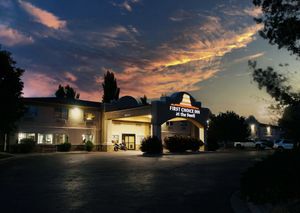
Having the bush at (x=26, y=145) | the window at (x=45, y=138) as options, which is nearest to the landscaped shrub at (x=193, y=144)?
the window at (x=45, y=138)

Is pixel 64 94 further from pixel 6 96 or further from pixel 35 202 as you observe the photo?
pixel 35 202

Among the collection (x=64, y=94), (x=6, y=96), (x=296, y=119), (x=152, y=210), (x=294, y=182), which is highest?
(x=64, y=94)

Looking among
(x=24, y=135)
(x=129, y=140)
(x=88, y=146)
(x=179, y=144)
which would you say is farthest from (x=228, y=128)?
(x=24, y=135)

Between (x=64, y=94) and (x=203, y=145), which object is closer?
(x=203, y=145)

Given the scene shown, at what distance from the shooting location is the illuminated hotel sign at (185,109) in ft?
139

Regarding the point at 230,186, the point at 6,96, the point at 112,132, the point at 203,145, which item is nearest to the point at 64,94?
the point at 112,132

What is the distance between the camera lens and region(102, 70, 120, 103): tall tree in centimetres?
7375

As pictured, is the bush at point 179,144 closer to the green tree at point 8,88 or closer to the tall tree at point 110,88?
the green tree at point 8,88

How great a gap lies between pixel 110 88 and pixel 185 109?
110 ft

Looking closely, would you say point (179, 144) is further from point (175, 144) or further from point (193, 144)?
point (193, 144)

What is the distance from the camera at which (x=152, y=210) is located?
333 inches

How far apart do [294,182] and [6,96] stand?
2698 cm

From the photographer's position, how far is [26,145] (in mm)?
40094

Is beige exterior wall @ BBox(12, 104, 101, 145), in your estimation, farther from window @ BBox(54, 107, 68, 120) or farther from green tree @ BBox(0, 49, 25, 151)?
green tree @ BBox(0, 49, 25, 151)
